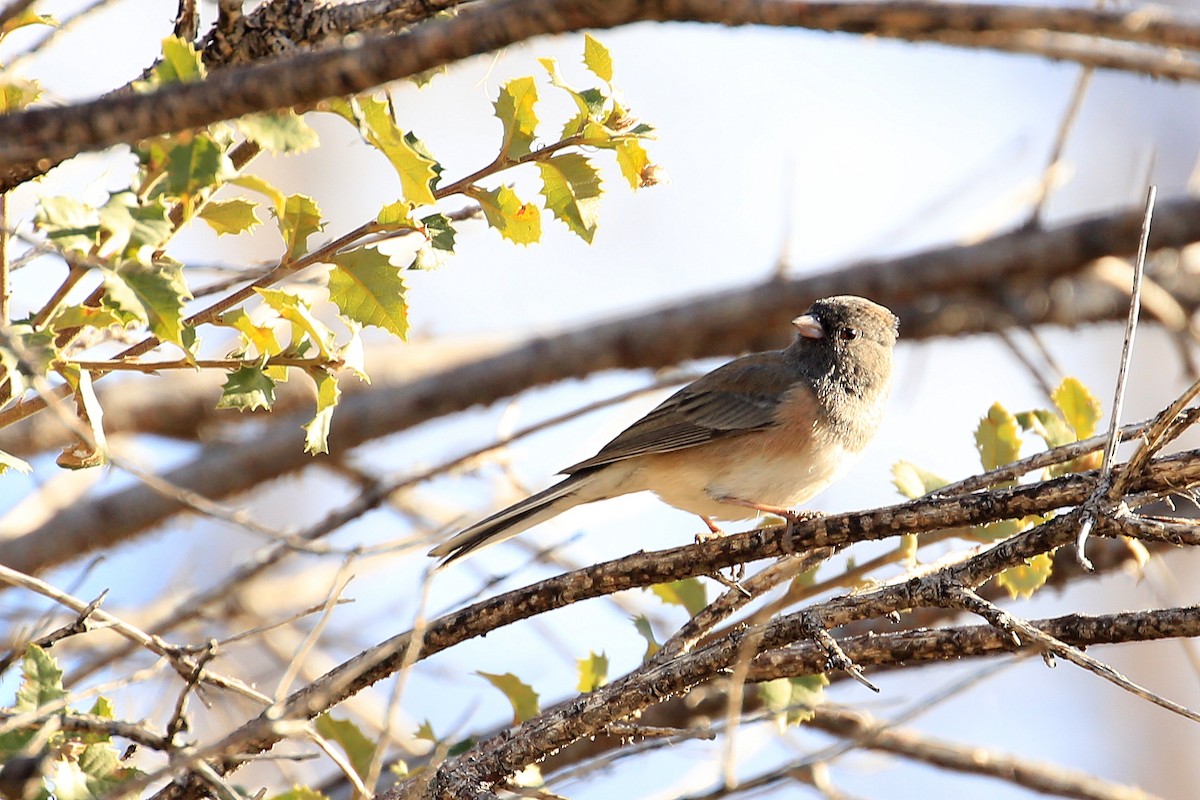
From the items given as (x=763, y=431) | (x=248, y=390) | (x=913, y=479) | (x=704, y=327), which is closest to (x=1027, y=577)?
(x=913, y=479)

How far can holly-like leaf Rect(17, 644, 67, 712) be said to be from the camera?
1460mm

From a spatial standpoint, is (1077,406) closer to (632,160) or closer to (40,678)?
(632,160)

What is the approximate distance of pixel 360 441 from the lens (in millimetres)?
3729

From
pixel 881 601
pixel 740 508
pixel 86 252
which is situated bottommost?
pixel 881 601

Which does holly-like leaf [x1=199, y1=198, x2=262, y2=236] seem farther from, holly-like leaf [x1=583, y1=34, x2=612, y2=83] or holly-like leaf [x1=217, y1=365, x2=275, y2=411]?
holly-like leaf [x1=583, y1=34, x2=612, y2=83]

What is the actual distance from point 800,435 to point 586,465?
0.60 meters

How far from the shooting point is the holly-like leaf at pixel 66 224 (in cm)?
129

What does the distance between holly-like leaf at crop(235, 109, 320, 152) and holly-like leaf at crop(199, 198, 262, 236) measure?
0.27 metres

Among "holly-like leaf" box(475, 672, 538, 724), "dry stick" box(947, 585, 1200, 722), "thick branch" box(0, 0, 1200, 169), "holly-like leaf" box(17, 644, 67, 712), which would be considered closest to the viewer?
"thick branch" box(0, 0, 1200, 169)

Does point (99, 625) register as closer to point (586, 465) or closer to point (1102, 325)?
→ point (586, 465)

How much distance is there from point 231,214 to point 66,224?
34 centimetres

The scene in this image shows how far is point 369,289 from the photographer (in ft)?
5.45

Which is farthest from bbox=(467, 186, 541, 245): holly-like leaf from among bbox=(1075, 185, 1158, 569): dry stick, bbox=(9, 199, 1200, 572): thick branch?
bbox=(9, 199, 1200, 572): thick branch

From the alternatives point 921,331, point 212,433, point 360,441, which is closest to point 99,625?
point 360,441
